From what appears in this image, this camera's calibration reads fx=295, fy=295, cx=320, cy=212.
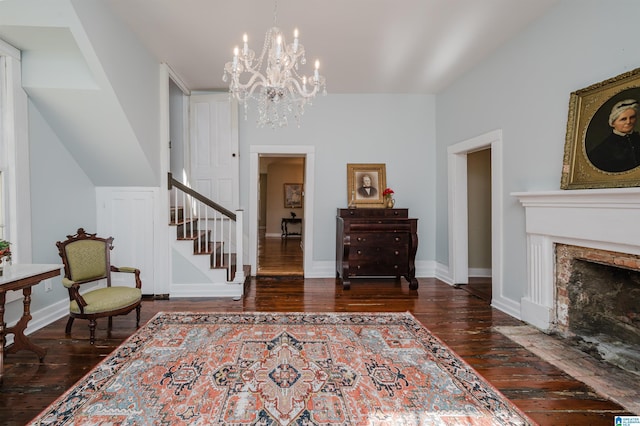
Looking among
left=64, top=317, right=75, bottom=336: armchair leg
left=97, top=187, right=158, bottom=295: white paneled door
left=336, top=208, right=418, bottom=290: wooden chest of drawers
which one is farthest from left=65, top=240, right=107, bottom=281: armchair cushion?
left=336, top=208, right=418, bottom=290: wooden chest of drawers

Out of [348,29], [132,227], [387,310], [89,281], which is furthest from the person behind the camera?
[132,227]

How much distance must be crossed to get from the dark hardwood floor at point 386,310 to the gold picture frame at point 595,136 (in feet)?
4.93

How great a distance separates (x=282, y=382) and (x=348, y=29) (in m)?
3.32

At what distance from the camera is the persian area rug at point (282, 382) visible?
1718 millimetres

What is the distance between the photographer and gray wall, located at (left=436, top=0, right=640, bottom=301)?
2318 mm

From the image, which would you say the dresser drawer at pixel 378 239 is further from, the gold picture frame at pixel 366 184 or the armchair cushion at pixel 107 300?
the armchair cushion at pixel 107 300

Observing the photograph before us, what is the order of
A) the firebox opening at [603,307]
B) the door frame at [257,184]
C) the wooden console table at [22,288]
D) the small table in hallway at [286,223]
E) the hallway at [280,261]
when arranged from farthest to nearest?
the small table in hallway at [286,223] → the hallway at [280,261] → the door frame at [257,184] → the firebox opening at [603,307] → the wooden console table at [22,288]

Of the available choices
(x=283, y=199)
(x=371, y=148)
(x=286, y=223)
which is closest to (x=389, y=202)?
(x=371, y=148)

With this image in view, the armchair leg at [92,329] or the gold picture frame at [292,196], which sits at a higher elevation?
the gold picture frame at [292,196]

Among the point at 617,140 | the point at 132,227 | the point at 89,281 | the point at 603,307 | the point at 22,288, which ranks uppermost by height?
the point at 617,140

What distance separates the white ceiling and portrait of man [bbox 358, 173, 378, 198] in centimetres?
157

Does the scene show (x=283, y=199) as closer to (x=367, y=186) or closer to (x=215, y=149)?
(x=215, y=149)

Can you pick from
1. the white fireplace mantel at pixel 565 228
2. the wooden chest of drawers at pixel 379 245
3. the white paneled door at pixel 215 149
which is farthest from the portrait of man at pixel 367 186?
the white fireplace mantel at pixel 565 228

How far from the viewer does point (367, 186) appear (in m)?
4.96
